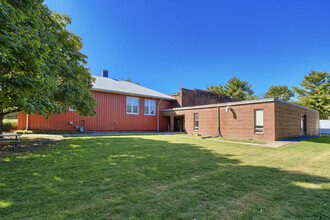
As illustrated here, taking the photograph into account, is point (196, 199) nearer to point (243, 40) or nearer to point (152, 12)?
point (152, 12)

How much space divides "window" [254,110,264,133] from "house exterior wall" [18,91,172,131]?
439 inches

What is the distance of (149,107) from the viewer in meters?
19.4

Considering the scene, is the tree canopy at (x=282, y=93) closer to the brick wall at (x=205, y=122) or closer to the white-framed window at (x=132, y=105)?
the brick wall at (x=205, y=122)

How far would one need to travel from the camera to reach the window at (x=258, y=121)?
438 inches

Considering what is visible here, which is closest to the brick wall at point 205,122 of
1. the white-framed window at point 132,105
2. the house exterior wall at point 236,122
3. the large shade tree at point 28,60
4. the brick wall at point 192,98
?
the house exterior wall at point 236,122

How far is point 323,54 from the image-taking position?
25.7 metres

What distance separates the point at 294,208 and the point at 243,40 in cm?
2563

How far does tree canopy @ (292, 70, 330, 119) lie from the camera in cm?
2866

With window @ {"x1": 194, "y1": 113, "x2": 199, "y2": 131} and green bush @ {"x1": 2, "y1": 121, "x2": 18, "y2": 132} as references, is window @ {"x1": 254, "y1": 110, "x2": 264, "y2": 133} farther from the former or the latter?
green bush @ {"x1": 2, "y1": 121, "x2": 18, "y2": 132}

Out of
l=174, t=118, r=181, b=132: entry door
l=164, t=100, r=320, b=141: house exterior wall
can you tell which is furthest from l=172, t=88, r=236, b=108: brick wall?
l=164, t=100, r=320, b=141: house exterior wall

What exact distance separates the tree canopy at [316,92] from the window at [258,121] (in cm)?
Answer: 2605

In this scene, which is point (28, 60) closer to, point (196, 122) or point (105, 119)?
point (105, 119)

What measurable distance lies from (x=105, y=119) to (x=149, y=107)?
5.26 metres

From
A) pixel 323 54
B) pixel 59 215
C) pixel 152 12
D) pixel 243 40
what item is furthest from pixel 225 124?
pixel 323 54
